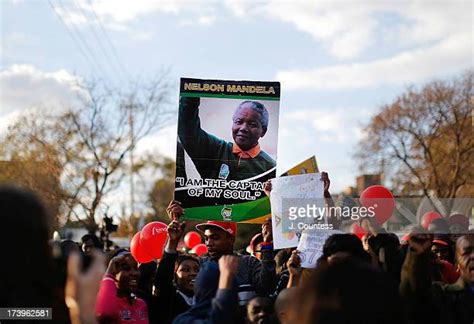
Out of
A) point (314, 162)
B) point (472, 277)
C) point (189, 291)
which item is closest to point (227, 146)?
point (314, 162)

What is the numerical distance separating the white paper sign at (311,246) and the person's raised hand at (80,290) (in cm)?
289

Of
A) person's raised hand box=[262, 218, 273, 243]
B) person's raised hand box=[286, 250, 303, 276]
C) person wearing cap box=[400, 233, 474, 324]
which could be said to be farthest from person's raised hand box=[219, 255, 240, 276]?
person's raised hand box=[262, 218, 273, 243]

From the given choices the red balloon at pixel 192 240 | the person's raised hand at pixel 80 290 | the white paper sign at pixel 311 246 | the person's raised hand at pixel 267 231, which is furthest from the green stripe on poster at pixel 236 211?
the red balloon at pixel 192 240

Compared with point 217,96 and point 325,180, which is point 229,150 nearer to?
point 217,96

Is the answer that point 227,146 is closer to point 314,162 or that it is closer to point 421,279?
point 314,162

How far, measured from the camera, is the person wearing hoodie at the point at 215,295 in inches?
150

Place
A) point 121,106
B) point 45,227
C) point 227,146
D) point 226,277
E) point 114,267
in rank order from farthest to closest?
point 121,106, point 227,146, point 114,267, point 226,277, point 45,227

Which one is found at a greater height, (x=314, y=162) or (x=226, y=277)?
(x=314, y=162)

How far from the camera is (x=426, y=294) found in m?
4.24

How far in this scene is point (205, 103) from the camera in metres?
Result: 7.50

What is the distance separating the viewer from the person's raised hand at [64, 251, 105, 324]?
307 centimetres

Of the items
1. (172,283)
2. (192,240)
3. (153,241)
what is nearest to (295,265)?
(172,283)

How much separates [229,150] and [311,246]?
1710mm

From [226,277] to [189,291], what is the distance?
2.34 metres
